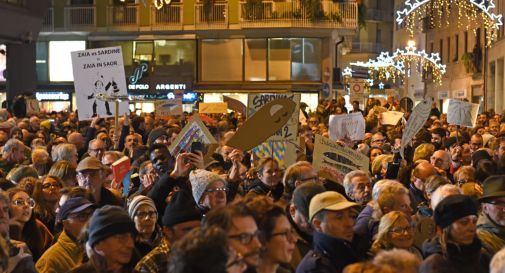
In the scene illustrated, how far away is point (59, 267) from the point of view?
834cm

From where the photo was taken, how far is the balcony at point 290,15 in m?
51.7

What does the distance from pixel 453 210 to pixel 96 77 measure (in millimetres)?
11698

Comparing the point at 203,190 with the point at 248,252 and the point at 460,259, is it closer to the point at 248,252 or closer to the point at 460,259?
the point at 460,259

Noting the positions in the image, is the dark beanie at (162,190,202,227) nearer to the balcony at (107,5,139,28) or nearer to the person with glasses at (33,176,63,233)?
the person with glasses at (33,176,63,233)

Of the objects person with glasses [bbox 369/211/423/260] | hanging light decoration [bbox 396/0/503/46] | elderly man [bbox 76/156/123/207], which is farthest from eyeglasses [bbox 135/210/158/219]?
hanging light decoration [bbox 396/0/503/46]

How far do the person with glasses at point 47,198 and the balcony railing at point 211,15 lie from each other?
42843 mm

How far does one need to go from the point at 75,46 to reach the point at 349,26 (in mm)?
12612

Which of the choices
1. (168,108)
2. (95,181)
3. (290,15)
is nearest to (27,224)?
(95,181)

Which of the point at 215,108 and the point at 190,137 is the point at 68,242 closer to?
the point at 190,137

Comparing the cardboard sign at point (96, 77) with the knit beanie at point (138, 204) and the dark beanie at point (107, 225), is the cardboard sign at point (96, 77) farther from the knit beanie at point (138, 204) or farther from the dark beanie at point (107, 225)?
the dark beanie at point (107, 225)

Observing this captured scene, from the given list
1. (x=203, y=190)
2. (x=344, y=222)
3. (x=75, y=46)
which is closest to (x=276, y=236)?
(x=344, y=222)

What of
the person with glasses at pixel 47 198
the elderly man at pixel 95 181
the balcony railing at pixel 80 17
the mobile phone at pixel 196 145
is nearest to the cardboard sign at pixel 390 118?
the mobile phone at pixel 196 145

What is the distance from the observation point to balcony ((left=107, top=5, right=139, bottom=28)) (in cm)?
5469

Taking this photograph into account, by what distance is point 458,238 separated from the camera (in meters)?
8.32
